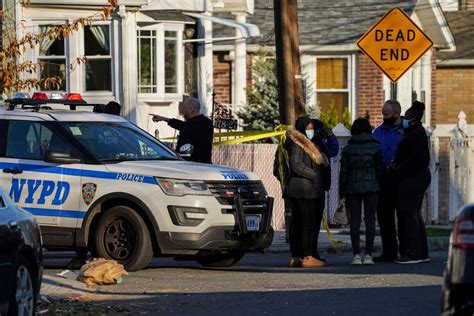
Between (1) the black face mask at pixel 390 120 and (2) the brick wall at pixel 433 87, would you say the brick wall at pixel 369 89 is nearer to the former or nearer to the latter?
(2) the brick wall at pixel 433 87

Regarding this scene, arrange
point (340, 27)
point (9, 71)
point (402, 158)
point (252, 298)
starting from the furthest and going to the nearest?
point (340, 27) < point (9, 71) < point (402, 158) < point (252, 298)

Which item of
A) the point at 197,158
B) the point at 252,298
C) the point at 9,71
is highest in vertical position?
the point at 9,71

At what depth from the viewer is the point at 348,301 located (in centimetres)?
1238

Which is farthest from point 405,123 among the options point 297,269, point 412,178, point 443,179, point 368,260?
point 443,179

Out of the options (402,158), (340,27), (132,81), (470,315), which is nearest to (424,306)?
(470,315)

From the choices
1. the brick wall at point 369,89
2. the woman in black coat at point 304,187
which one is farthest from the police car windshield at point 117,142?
the brick wall at point 369,89

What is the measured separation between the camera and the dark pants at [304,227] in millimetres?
15977

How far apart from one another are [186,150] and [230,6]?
14.9 m

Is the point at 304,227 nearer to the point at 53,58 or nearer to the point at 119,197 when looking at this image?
the point at 119,197

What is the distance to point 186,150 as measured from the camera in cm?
1647

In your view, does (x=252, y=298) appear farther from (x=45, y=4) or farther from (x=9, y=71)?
(x=45, y=4)

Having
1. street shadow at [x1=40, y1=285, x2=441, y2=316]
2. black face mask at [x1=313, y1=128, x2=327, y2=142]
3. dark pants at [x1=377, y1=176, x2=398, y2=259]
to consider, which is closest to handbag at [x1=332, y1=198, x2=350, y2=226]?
dark pants at [x1=377, y1=176, x2=398, y2=259]

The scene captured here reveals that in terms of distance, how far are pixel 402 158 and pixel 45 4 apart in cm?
1129

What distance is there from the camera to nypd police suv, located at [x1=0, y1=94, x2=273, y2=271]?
1486 cm
